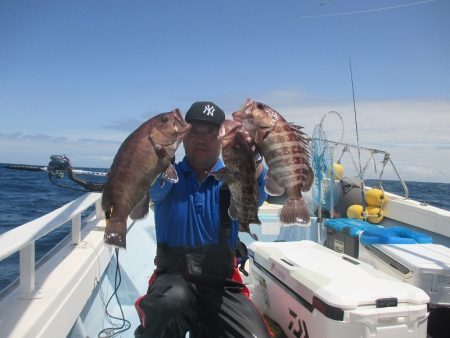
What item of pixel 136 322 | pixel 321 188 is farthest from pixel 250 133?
pixel 321 188

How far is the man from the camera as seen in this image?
9.20ft

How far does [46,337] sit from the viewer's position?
240 cm

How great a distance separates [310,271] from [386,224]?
466cm

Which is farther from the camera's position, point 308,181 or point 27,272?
point 27,272

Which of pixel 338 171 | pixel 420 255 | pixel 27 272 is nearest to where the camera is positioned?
pixel 27 272

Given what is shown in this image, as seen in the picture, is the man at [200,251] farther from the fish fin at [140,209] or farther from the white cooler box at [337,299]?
the fish fin at [140,209]

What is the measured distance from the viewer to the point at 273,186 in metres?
2.31

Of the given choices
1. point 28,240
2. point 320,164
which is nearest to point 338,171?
point 320,164

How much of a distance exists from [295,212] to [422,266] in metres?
1.64

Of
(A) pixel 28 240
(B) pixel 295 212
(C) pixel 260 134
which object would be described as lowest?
(A) pixel 28 240

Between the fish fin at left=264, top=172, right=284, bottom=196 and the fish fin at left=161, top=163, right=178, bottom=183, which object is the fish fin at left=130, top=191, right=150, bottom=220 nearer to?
the fish fin at left=161, top=163, right=178, bottom=183

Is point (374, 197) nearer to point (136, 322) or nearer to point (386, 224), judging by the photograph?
point (386, 224)

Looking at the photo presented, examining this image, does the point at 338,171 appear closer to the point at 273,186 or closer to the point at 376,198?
the point at 376,198

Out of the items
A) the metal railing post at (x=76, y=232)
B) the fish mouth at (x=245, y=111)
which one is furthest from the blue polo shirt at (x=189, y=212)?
the metal railing post at (x=76, y=232)
